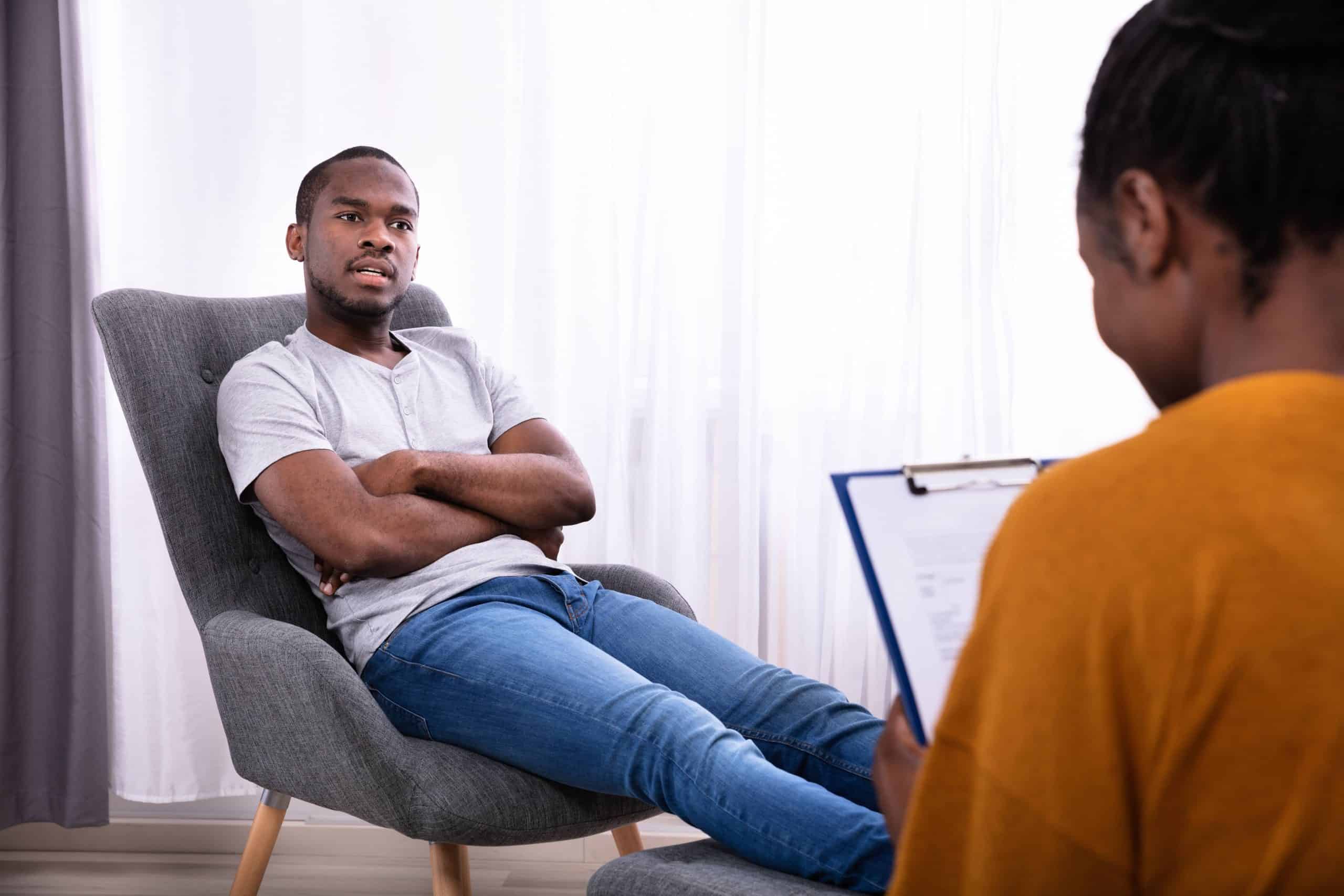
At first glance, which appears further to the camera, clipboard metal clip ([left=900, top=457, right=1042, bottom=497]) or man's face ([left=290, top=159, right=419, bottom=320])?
man's face ([left=290, top=159, right=419, bottom=320])

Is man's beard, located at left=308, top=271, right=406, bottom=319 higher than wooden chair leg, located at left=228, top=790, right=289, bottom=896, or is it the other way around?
man's beard, located at left=308, top=271, right=406, bottom=319

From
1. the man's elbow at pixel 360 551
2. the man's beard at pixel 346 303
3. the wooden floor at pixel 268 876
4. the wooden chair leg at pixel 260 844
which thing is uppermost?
the man's beard at pixel 346 303

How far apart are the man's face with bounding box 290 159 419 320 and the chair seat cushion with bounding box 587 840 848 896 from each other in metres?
1.02

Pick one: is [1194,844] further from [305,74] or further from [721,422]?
[305,74]

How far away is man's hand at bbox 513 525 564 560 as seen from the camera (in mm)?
1593

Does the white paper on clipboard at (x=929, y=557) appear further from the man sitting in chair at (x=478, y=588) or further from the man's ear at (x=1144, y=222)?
the man sitting in chair at (x=478, y=588)

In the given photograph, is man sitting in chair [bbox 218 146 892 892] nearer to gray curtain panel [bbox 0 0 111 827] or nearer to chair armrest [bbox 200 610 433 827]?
chair armrest [bbox 200 610 433 827]

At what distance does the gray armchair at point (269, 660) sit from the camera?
1207 mm

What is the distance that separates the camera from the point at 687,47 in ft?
7.07

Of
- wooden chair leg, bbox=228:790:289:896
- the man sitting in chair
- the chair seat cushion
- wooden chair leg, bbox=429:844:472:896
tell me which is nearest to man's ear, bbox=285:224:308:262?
the man sitting in chair

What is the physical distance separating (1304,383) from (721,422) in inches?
68.9

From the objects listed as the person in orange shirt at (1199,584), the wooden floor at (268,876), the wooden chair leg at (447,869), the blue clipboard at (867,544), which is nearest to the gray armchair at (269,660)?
the wooden chair leg at (447,869)

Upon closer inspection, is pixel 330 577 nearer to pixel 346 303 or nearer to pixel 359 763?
pixel 359 763

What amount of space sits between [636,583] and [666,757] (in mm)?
585
